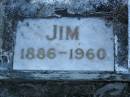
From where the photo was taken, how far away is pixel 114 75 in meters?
3.05

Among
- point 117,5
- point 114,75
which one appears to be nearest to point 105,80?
point 114,75

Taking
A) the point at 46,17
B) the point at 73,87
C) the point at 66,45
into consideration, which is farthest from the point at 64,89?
the point at 46,17

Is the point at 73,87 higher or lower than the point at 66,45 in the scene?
lower

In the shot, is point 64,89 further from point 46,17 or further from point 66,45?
point 46,17

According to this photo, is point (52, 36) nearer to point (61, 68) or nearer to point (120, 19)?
point (61, 68)

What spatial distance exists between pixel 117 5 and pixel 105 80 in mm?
509

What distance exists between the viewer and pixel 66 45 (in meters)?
3.13

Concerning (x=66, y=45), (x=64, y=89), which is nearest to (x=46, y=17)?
(x=66, y=45)

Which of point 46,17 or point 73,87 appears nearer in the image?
point 73,87

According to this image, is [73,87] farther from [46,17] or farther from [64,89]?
[46,17]

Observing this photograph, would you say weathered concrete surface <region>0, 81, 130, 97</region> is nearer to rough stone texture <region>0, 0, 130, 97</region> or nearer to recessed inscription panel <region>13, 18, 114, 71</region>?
rough stone texture <region>0, 0, 130, 97</region>

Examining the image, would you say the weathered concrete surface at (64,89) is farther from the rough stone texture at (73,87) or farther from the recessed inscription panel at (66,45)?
the recessed inscription panel at (66,45)

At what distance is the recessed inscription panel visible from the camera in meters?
3.09

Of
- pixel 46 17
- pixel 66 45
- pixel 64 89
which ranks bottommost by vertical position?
pixel 64 89
